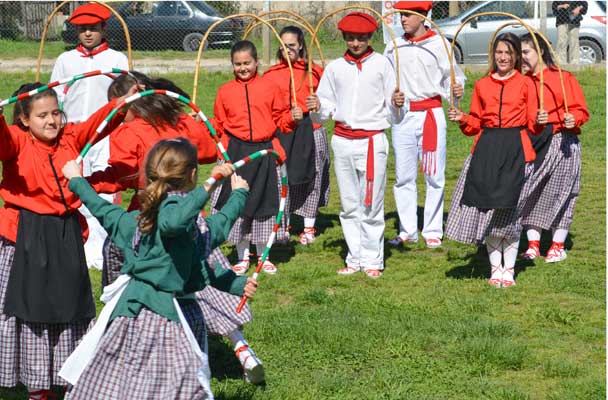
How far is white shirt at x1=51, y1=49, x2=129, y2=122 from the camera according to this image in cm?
877

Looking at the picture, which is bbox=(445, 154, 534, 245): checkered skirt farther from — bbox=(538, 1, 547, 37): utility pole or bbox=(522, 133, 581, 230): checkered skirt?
bbox=(538, 1, 547, 37): utility pole

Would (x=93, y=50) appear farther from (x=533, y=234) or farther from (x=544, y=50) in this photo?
(x=533, y=234)

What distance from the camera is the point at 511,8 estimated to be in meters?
19.3

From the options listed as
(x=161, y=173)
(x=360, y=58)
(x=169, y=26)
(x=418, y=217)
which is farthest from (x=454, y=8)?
(x=161, y=173)

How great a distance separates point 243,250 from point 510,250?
2.20 m

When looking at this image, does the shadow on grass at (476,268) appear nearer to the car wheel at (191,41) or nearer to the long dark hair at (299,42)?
the long dark hair at (299,42)

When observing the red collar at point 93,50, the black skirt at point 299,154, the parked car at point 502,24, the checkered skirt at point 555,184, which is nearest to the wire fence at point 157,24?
the parked car at point 502,24


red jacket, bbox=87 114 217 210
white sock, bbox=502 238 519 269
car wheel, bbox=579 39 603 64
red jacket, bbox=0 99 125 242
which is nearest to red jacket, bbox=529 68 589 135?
white sock, bbox=502 238 519 269

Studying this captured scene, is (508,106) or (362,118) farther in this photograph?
(362,118)

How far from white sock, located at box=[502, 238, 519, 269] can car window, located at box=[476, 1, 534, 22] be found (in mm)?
11202

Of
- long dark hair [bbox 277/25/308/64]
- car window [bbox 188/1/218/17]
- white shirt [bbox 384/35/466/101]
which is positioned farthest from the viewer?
car window [bbox 188/1/218/17]

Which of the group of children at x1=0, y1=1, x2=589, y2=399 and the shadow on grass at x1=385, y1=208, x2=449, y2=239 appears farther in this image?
the shadow on grass at x1=385, y1=208, x2=449, y2=239

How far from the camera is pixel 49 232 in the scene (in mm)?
5641

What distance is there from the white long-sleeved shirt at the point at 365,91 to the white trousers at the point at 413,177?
1086 mm
